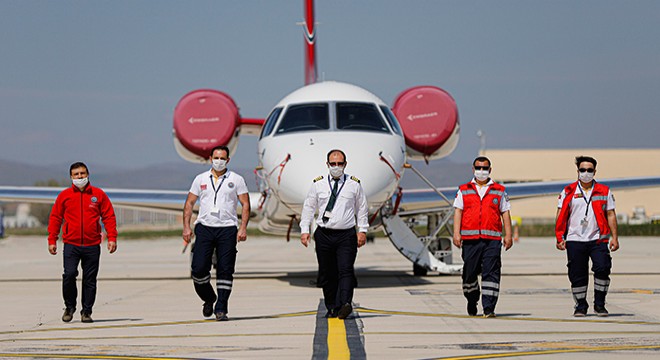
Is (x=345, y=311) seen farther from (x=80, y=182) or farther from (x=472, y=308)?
(x=80, y=182)

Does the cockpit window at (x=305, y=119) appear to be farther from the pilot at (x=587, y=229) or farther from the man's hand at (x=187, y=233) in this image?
the pilot at (x=587, y=229)

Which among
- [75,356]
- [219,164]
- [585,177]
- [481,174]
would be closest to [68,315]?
[219,164]

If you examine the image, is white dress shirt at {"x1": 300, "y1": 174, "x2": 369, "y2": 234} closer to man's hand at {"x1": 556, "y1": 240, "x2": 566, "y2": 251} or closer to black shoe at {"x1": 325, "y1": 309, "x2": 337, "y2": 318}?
black shoe at {"x1": 325, "y1": 309, "x2": 337, "y2": 318}

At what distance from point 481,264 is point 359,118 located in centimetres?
562

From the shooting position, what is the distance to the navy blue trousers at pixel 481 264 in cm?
1186

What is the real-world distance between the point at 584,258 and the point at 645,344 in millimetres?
3306

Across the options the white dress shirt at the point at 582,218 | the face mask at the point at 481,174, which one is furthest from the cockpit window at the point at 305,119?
the white dress shirt at the point at 582,218

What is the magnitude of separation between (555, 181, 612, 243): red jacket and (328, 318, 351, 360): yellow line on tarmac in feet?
9.79

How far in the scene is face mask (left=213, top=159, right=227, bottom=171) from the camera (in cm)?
1226

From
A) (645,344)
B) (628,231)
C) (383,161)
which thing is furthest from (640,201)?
(645,344)

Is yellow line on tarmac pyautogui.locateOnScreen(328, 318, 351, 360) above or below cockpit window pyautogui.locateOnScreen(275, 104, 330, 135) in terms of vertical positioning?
below

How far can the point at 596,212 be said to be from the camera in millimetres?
12289

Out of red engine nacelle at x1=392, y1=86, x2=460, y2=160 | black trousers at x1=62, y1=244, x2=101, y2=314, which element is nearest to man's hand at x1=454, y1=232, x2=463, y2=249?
black trousers at x1=62, y1=244, x2=101, y2=314

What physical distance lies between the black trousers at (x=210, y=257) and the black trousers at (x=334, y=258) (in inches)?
39.5
